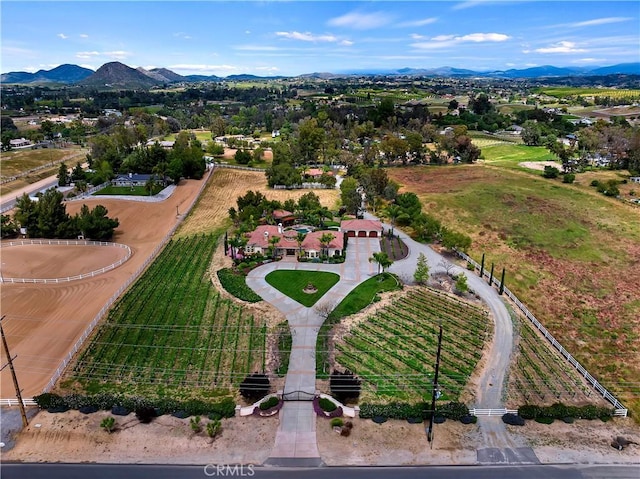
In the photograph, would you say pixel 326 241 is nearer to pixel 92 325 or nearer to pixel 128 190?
pixel 92 325

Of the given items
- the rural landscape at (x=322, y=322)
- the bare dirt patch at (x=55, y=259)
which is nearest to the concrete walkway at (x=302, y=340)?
the rural landscape at (x=322, y=322)

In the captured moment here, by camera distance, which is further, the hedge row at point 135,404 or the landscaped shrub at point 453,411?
the hedge row at point 135,404

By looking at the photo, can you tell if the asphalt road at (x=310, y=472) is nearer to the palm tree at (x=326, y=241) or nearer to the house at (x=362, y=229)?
the palm tree at (x=326, y=241)

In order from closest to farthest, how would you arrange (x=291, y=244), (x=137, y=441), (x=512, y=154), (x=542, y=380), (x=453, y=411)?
(x=137, y=441)
(x=453, y=411)
(x=542, y=380)
(x=291, y=244)
(x=512, y=154)

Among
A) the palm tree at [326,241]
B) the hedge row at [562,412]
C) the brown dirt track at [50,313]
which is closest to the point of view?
the hedge row at [562,412]

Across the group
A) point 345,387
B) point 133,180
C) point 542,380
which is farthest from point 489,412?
point 133,180

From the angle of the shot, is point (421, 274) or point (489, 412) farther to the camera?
point (421, 274)
